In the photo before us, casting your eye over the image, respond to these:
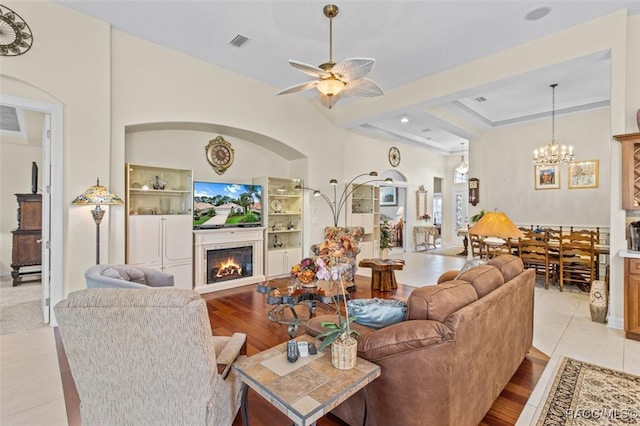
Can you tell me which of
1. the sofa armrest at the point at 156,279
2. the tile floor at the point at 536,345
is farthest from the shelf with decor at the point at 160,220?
the tile floor at the point at 536,345

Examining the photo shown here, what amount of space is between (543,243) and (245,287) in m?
5.24

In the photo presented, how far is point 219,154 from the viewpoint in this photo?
19.4ft

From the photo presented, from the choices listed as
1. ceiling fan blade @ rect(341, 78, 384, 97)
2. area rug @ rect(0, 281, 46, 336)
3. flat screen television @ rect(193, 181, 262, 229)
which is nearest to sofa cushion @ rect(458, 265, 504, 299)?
ceiling fan blade @ rect(341, 78, 384, 97)

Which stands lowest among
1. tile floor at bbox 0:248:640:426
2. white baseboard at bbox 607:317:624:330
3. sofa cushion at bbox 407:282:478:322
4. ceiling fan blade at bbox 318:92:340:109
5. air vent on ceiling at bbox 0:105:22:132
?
tile floor at bbox 0:248:640:426

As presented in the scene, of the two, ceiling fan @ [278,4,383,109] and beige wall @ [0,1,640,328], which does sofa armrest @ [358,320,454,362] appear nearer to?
ceiling fan @ [278,4,383,109]

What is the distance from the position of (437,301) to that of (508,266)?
1312 millimetres

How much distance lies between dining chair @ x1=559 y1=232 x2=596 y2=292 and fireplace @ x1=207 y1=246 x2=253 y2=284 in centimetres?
539

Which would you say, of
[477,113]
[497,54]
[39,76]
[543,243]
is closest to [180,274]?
[39,76]

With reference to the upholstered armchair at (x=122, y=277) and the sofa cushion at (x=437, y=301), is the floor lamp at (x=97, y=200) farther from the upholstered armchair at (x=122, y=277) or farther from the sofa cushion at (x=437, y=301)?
the sofa cushion at (x=437, y=301)

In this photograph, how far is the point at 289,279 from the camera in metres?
4.01

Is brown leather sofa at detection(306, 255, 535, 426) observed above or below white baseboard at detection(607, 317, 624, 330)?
above

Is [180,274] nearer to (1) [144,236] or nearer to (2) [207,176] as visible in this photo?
(1) [144,236]

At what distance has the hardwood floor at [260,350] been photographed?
7.18 ft

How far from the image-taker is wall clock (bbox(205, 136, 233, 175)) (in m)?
5.79
